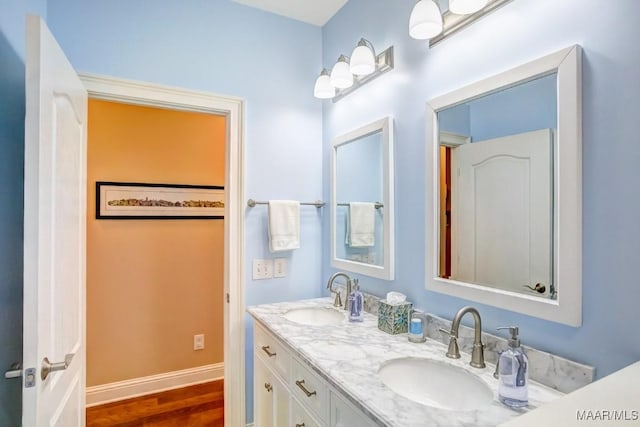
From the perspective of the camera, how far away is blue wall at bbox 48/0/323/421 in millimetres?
1722

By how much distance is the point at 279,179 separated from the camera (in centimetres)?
214

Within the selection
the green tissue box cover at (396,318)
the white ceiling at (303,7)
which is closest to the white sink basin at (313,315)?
the green tissue box cover at (396,318)

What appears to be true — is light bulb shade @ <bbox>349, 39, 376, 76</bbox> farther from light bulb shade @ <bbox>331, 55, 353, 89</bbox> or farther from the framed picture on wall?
the framed picture on wall

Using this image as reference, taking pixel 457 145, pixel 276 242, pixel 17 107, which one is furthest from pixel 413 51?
pixel 17 107

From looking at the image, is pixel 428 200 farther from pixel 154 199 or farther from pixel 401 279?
pixel 154 199

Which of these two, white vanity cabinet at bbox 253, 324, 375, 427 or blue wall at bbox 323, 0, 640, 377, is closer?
blue wall at bbox 323, 0, 640, 377

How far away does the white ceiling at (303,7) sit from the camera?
6.64 feet

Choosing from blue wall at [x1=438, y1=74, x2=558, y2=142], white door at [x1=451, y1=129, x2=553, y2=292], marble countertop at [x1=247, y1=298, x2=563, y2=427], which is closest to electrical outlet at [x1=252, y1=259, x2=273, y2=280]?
marble countertop at [x1=247, y1=298, x2=563, y2=427]

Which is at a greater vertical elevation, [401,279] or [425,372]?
[401,279]

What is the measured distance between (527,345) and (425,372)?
33 centimetres

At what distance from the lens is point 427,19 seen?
1.27 m

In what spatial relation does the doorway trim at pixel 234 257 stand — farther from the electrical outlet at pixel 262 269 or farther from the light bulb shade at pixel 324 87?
the light bulb shade at pixel 324 87

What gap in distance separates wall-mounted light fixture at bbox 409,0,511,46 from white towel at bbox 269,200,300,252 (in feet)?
3.70

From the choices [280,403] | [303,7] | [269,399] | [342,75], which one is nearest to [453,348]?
[280,403]
